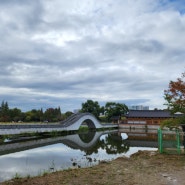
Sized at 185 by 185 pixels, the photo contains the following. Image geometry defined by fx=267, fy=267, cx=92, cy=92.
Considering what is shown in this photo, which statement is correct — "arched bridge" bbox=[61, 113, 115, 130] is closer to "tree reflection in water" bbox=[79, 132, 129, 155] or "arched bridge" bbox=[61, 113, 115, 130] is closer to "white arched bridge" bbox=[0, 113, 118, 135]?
"white arched bridge" bbox=[0, 113, 118, 135]

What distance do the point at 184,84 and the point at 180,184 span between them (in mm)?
7877

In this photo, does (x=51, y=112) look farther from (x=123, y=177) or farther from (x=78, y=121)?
(x=123, y=177)

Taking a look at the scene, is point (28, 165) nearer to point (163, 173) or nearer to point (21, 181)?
point (21, 181)

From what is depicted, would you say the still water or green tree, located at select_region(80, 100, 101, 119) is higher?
green tree, located at select_region(80, 100, 101, 119)

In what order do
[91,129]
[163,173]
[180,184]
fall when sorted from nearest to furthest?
[180,184]
[163,173]
[91,129]

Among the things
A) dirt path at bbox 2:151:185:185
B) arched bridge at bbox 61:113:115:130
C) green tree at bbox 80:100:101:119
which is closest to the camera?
dirt path at bbox 2:151:185:185

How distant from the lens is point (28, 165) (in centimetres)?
1567

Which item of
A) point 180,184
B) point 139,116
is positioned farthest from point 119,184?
point 139,116

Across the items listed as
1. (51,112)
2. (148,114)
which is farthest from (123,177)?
(51,112)

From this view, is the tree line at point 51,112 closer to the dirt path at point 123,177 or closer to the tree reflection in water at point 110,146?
the tree reflection in water at point 110,146

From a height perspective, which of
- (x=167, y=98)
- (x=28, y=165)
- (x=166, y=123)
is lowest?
(x=28, y=165)

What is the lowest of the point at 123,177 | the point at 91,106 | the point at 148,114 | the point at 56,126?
the point at 123,177

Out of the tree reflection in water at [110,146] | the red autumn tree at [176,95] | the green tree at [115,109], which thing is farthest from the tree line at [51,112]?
the red autumn tree at [176,95]

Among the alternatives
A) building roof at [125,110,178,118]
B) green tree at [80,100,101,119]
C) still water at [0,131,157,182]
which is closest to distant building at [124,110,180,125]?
building roof at [125,110,178,118]
